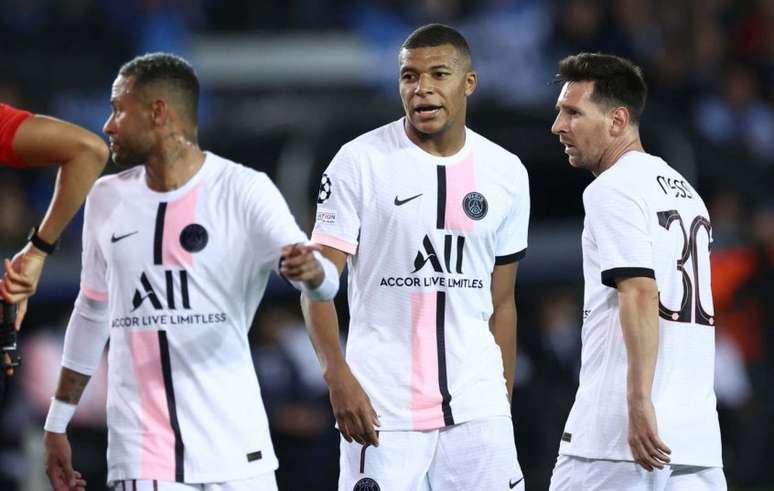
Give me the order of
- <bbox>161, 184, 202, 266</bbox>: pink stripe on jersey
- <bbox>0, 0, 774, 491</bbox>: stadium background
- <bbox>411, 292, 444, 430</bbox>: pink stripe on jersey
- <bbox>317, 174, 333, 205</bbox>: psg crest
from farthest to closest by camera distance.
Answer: <bbox>0, 0, 774, 491</bbox>: stadium background, <bbox>317, 174, 333, 205</bbox>: psg crest, <bbox>411, 292, 444, 430</bbox>: pink stripe on jersey, <bbox>161, 184, 202, 266</bbox>: pink stripe on jersey

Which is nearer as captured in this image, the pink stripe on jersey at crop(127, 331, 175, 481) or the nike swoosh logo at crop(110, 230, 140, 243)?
the pink stripe on jersey at crop(127, 331, 175, 481)

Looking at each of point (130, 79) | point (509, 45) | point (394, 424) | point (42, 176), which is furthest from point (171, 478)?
point (509, 45)

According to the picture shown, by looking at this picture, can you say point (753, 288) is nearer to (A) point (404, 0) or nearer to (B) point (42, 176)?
(A) point (404, 0)

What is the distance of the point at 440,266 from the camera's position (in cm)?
582

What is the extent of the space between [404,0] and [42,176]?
4.45m

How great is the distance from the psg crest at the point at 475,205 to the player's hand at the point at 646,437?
1.04 metres

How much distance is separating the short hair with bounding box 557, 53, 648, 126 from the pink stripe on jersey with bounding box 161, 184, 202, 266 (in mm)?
1632

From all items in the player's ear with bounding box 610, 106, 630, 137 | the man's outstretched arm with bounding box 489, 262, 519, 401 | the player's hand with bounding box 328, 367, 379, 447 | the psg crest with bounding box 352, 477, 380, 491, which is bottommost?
the psg crest with bounding box 352, 477, 380, 491

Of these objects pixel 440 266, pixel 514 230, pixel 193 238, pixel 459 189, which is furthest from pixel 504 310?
pixel 193 238

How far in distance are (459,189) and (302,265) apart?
1.03 m

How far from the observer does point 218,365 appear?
218 inches

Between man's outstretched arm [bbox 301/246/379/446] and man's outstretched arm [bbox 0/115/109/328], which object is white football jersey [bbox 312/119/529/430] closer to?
man's outstretched arm [bbox 301/246/379/446]

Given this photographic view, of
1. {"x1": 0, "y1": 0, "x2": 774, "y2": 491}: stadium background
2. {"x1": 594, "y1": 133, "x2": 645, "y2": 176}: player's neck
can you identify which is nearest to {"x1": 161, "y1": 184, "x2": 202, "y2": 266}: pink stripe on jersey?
{"x1": 594, "y1": 133, "x2": 645, "y2": 176}: player's neck

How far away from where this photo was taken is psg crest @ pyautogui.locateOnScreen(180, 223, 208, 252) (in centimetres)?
559
